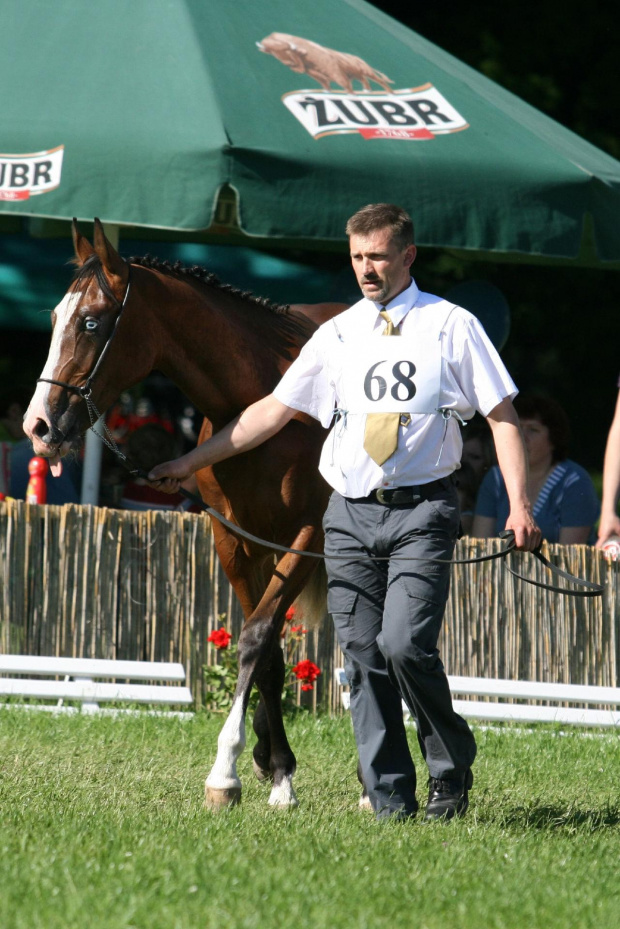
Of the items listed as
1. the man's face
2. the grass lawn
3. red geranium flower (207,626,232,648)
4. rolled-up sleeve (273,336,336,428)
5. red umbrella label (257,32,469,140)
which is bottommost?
the grass lawn

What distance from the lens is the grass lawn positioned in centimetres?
331

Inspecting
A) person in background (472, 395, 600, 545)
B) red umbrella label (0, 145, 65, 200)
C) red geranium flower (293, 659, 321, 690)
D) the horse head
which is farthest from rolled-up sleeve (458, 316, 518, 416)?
person in background (472, 395, 600, 545)

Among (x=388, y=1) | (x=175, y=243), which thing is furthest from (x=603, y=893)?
(x=388, y=1)

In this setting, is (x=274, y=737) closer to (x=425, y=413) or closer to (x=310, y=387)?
(x=310, y=387)

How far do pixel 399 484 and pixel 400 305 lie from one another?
64cm

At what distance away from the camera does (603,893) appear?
12.0 feet

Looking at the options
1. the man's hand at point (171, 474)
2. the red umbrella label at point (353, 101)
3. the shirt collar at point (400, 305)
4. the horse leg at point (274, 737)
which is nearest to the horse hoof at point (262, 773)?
the horse leg at point (274, 737)

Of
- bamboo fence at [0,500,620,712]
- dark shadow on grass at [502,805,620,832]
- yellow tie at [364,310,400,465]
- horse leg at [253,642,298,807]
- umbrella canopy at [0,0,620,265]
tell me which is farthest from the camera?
bamboo fence at [0,500,620,712]

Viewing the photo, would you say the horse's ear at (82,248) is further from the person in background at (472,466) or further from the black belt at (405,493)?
the person in background at (472,466)

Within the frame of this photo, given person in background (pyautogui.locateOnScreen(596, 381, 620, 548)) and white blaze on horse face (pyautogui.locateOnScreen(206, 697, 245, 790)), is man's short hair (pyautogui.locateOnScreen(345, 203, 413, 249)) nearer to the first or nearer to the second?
→ person in background (pyautogui.locateOnScreen(596, 381, 620, 548))

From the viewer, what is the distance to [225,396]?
16.8 feet

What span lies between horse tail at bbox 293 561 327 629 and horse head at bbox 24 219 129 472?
143cm

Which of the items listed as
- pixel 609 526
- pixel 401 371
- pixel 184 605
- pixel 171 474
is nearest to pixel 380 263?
pixel 401 371

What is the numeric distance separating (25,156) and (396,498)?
3.27 m
